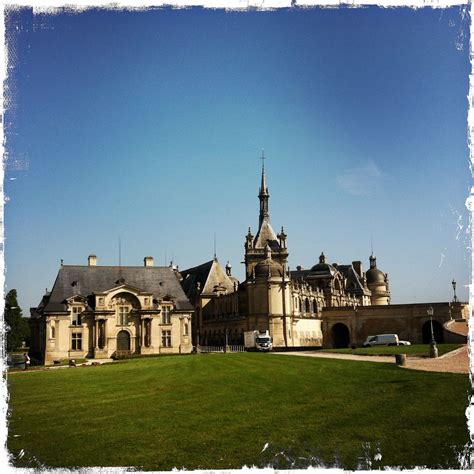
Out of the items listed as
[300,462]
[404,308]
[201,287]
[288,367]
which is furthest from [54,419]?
[201,287]

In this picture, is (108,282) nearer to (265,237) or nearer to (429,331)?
(265,237)

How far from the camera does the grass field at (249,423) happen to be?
11.5 metres

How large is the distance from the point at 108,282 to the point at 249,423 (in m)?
45.2

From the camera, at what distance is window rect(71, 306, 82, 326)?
54.3 meters

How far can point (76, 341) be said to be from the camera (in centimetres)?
5406

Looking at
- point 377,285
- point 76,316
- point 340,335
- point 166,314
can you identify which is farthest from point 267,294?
point 377,285

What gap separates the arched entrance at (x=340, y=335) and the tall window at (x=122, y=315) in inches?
1113

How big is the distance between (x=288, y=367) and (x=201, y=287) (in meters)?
52.6

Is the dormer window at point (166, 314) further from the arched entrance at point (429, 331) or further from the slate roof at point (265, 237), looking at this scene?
the arched entrance at point (429, 331)

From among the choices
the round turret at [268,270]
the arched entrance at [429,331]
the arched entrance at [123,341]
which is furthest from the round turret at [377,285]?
the arched entrance at [123,341]

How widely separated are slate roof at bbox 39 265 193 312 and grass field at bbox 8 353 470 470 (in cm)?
3304

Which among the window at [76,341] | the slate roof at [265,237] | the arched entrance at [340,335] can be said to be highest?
the slate roof at [265,237]

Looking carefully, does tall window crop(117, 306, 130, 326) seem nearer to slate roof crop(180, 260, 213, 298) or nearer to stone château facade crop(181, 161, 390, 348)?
stone château facade crop(181, 161, 390, 348)

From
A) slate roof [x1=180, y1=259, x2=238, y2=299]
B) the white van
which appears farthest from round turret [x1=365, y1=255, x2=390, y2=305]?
the white van
